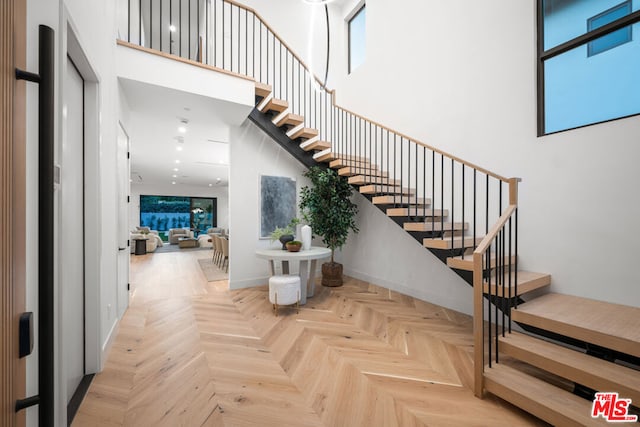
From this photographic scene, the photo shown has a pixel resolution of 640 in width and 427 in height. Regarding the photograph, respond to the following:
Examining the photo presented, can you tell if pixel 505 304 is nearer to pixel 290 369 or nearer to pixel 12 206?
pixel 290 369

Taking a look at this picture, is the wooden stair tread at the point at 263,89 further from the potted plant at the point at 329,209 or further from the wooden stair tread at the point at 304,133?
the potted plant at the point at 329,209

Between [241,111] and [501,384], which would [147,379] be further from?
[241,111]

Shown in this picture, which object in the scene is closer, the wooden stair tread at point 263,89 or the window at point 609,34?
the window at point 609,34

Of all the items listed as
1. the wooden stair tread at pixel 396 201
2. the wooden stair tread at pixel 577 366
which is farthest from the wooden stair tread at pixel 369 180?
the wooden stair tread at pixel 577 366

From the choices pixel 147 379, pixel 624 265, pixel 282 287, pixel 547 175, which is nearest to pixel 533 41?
pixel 547 175

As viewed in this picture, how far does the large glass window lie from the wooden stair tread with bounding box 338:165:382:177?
470 inches

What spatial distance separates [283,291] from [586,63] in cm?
386

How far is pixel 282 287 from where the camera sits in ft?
11.5

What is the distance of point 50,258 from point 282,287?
2879 millimetres

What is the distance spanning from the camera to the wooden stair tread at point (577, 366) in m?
1.57

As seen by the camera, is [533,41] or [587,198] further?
[533,41]

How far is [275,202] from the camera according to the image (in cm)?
504

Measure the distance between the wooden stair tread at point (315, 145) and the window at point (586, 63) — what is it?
2.66 m

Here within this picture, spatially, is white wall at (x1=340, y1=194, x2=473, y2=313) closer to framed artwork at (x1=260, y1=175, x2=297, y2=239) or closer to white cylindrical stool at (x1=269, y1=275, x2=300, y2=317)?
framed artwork at (x1=260, y1=175, x2=297, y2=239)
